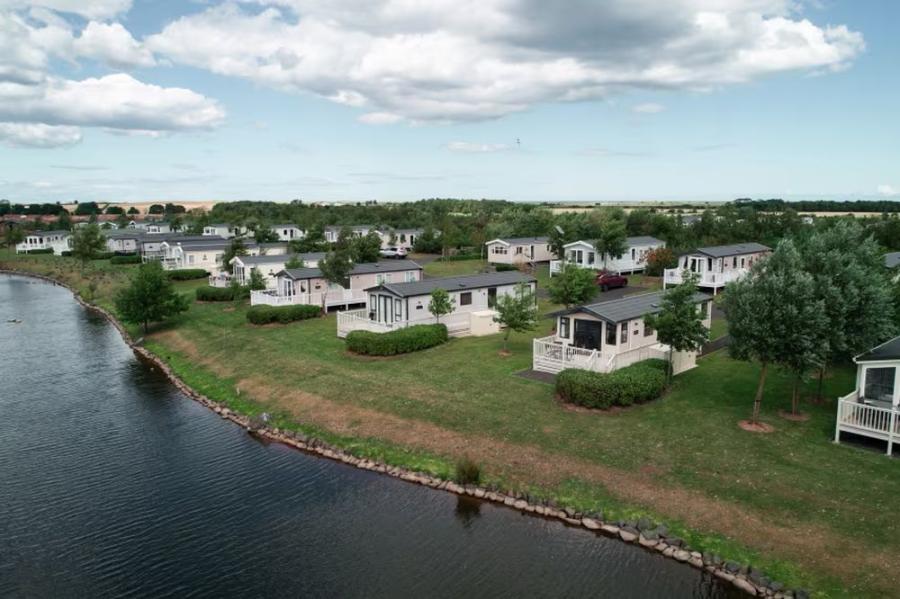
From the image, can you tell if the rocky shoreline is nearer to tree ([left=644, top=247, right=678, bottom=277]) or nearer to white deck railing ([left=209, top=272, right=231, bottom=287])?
white deck railing ([left=209, top=272, right=231, bottom=287])

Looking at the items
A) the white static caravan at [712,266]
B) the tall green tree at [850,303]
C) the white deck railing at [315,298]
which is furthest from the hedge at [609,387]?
the white deck railing at [315,298]

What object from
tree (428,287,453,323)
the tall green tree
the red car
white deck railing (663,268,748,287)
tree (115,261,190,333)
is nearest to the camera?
the tall green tree

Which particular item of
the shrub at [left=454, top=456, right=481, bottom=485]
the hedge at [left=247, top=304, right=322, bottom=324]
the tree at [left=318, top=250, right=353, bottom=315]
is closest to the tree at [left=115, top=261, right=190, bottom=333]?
the hedge at [left=247, top=304, right=322, bottom=324]

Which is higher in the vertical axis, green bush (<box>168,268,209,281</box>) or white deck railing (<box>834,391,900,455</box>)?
green bush (<box>168,268,209,281</box>)

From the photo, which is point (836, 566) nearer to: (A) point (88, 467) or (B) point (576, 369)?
(B) point (576, 369)

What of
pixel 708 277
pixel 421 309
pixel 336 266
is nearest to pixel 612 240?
pixel 708 277

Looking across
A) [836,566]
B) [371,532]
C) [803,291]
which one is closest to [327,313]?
[371,532]
